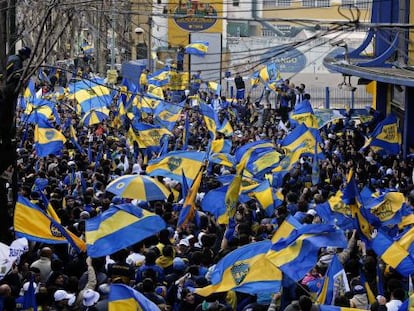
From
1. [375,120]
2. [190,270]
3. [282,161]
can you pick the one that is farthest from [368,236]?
[375,120]

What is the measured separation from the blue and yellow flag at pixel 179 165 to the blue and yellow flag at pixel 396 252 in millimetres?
5160

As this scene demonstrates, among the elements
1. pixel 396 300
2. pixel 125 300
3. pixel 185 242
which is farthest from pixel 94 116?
pixel 125 300

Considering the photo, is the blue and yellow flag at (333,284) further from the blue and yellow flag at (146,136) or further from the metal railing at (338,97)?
the metal railing at (338,97)

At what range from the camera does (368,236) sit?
10367mm

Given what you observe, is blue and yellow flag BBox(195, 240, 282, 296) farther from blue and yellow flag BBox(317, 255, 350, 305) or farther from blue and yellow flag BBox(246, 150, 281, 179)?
blue and yellow flag BBox(246, 150, 281, 179)

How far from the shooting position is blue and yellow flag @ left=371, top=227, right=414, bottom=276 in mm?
9148

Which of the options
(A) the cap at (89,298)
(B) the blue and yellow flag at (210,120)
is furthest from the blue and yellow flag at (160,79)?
(A) the cap at (89,298)

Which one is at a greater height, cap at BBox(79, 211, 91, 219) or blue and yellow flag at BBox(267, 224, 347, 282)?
blue and yellow flag at BBox(267, 224, 347, 282)

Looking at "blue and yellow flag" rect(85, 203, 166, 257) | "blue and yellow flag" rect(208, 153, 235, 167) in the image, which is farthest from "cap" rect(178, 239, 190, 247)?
"blue and yellow flag" rect(208, 153, 235, 167)

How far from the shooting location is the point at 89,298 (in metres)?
8.69

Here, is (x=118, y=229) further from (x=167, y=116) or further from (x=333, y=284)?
(x=167, y=116)

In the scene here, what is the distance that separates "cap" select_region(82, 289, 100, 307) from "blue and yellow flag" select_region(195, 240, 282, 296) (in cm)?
99

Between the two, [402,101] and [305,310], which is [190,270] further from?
[402,101]

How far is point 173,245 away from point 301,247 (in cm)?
271
